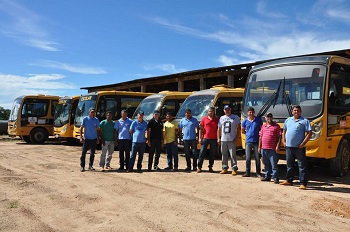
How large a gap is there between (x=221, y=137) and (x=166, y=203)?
3.66 metres

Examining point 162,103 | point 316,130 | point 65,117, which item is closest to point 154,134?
point 316,130

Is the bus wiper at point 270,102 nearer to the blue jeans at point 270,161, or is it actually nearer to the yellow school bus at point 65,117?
the blue jeans at point 270,161

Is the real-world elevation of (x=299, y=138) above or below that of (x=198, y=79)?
below

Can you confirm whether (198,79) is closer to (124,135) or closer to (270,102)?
(124,135)

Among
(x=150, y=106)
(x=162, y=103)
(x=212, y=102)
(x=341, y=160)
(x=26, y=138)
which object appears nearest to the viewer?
(x=341, y=160)

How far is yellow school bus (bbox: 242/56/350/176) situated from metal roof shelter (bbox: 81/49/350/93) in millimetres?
6440

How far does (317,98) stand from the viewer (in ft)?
25.8

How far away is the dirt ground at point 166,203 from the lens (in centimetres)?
492

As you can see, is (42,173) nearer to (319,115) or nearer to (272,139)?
(272,139)

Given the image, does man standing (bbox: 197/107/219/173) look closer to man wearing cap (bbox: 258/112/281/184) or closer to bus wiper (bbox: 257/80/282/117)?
bus wiper (bbox: 257/80/282/117)

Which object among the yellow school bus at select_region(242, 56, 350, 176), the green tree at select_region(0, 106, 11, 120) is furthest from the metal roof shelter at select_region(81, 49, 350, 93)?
the green tree at select_region(0, 106, 11, 120)

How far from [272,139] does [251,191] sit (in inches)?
58.7

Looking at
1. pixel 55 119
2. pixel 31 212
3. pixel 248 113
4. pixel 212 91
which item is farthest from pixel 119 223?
pixel 55 119

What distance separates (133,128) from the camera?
9.65 m
